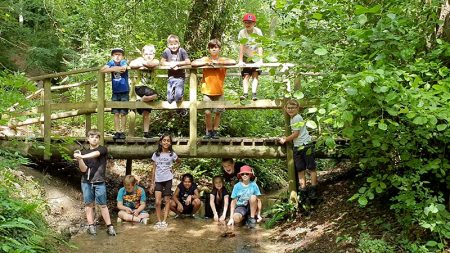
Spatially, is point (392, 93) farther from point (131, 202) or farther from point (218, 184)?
point (131, 202)

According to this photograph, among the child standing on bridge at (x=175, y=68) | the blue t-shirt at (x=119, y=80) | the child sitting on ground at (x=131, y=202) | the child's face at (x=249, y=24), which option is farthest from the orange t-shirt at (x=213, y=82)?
the child sitting on ground at (x=131, y=202)

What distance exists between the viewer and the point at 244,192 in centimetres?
837

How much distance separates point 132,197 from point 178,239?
1635mm

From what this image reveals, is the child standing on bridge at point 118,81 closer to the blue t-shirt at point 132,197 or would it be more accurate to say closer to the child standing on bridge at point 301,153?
the blue t-shirt at point 132,197

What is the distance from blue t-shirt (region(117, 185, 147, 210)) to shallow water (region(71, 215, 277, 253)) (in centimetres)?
40

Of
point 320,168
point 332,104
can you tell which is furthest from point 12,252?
point 320,168

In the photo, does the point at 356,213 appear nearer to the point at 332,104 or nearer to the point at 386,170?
the point at 386,170

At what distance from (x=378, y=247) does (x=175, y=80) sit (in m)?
4.67

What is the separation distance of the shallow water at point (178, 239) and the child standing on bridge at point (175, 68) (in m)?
2.22

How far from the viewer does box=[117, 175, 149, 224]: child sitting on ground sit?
8.28 m

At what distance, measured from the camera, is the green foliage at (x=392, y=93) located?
13.4ft

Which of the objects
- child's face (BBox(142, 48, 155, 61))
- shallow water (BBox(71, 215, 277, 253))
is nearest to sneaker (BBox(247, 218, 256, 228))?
shallow water (BBox(71, 215, 277, 253))

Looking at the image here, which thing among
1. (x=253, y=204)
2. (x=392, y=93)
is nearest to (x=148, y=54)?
(x=253, y=204)

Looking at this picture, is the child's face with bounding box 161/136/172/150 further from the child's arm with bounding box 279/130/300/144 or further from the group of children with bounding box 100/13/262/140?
the child's arm with bounding box 279/130/300/144
